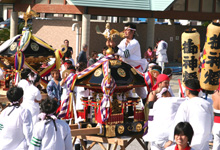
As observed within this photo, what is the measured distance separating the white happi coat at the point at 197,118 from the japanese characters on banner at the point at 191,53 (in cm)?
87

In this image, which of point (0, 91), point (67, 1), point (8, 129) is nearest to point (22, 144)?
point (8, 129)

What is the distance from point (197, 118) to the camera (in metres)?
5.91

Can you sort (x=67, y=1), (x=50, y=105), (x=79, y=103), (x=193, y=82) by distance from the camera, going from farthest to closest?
(x=67, y=1) < (x=79, y=103) < (x=193, y=82) < (x=50, y=105)

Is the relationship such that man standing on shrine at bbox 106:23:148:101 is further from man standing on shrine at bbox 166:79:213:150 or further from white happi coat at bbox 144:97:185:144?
man standing on shrine at bbox 166:79:213:150

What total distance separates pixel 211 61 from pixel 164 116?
41.6 inches

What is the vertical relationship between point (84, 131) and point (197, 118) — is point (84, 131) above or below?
below

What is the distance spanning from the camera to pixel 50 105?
223 inches

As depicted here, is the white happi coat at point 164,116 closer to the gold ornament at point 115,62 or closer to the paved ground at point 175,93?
the gold ornament at point 115,62

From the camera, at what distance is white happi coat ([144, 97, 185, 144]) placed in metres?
6.29

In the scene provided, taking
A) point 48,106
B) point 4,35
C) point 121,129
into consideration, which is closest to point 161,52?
point 4,35

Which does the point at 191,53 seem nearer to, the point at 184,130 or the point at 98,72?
the point at 98,72

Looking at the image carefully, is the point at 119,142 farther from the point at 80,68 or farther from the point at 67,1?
the point at 67,1

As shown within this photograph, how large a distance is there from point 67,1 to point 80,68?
530 inches

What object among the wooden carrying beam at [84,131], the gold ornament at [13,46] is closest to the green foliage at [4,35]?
the gold ornament at [13,46]
